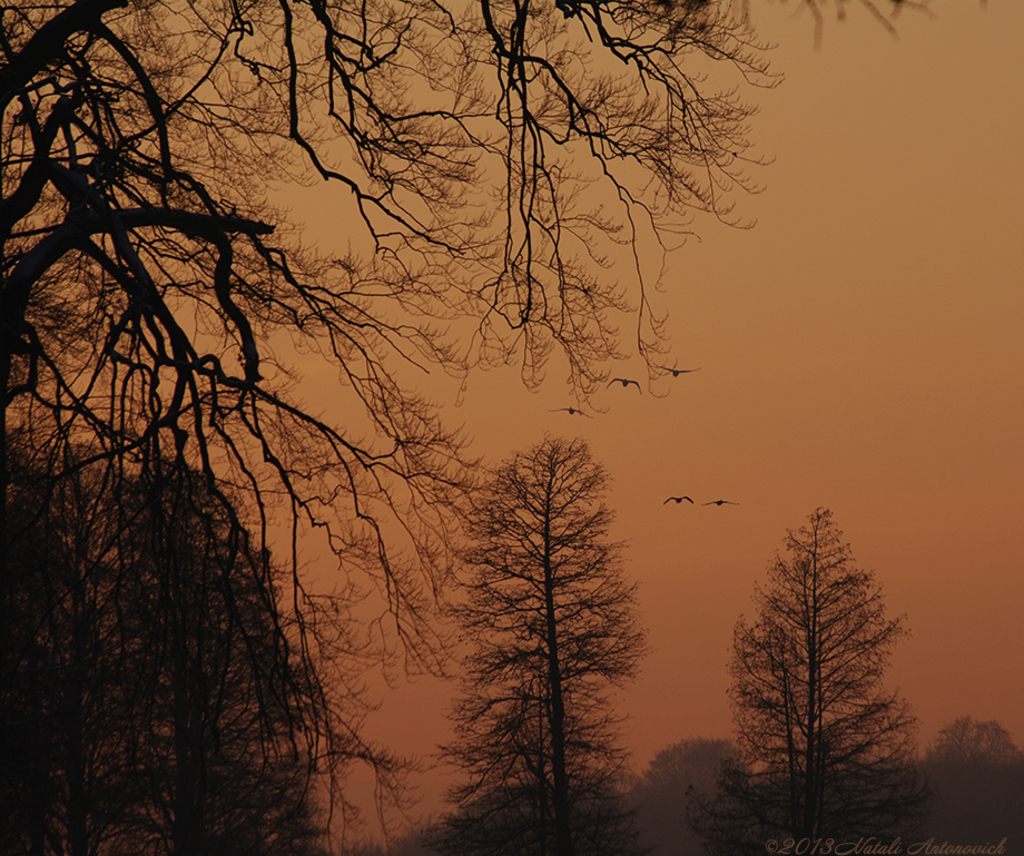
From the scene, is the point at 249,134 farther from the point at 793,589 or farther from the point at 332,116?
the point at 793,589

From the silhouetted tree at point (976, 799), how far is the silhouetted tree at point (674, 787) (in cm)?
988

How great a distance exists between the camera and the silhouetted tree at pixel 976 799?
42.3 meters

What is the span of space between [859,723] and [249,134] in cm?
1849

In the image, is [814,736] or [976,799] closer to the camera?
[814,736]

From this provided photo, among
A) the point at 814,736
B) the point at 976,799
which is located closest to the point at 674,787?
the point at 976,799

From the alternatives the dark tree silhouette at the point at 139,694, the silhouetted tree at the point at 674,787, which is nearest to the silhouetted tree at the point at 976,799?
the silhouetted tree at the point at 674,787

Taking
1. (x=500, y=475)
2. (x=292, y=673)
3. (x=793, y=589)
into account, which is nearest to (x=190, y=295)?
(x=292, y=673)

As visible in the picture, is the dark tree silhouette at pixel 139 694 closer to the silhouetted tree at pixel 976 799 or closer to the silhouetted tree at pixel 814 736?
the silhouetted tree at pixel 814 736

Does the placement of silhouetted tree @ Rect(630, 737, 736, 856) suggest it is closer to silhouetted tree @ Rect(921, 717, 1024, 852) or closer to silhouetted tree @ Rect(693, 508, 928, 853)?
silhouetted tree @ Rect(921, 717, 1024, 852)

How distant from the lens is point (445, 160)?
20.3 ft

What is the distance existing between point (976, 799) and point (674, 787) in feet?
64.5

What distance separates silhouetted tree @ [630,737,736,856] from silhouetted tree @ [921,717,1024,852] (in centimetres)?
988

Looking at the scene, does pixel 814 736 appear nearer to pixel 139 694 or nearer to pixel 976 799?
pixel 139 694

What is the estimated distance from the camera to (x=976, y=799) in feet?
156
